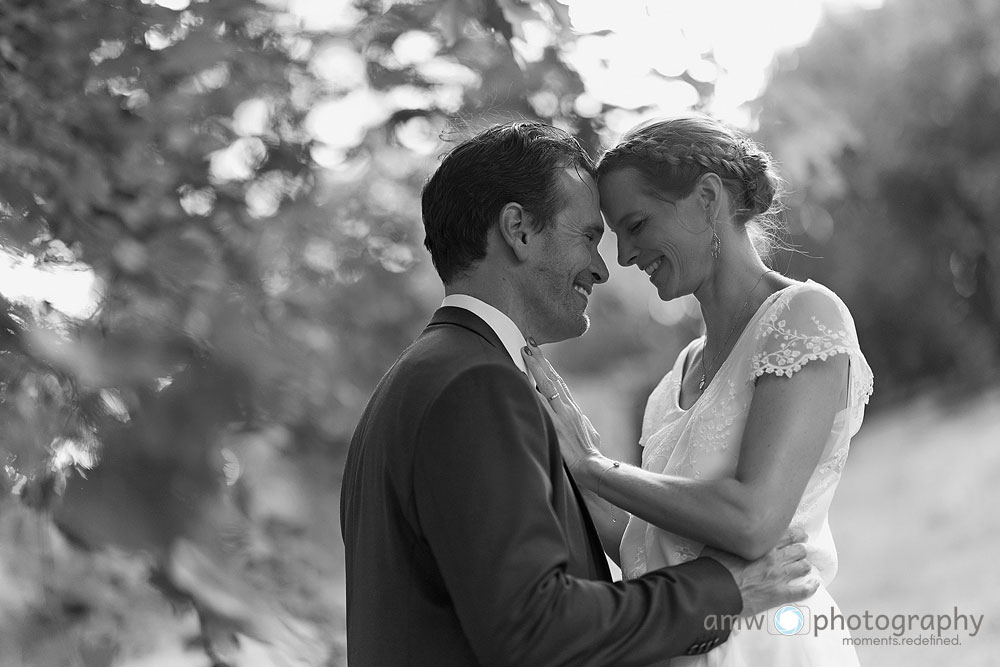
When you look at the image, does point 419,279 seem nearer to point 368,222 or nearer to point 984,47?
point 368,222

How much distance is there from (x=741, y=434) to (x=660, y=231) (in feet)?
1.64

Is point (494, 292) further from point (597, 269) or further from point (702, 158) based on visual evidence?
point (702, 158)

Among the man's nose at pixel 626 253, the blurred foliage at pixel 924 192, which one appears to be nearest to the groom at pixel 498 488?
the man's nose at pixel 626 253

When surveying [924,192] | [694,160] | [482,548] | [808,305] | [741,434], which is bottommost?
[924,192]

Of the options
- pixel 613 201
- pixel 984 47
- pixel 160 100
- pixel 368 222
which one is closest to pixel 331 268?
pixel 368 222

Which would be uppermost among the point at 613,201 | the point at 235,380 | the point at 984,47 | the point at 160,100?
the point at 613,201

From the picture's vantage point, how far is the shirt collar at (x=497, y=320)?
1.90 metres

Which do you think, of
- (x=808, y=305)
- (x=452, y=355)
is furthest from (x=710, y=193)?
(x=452, y=355)

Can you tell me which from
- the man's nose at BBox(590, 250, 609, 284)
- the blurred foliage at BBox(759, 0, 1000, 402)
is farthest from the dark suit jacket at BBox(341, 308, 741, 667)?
the blurred foliage at BBox(759, 0, 1000, 402)

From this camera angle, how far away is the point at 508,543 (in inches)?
61.5

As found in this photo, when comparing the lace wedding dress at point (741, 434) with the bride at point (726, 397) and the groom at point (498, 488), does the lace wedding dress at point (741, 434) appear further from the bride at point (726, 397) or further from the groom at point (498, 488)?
the groom at point (498, 488)

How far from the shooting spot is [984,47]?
10305 millimetres

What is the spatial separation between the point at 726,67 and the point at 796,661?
1.62 meters

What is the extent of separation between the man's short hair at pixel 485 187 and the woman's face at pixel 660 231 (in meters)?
0.24
